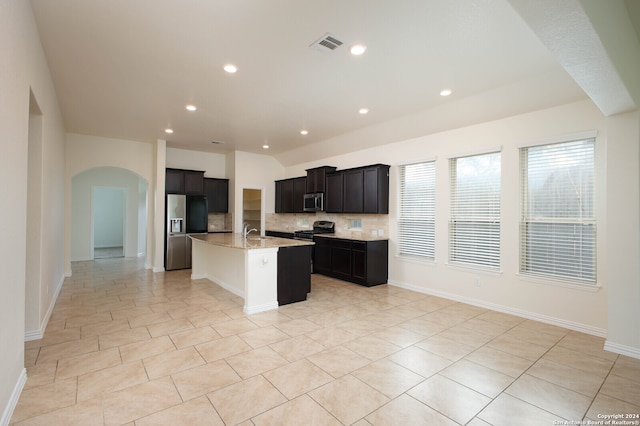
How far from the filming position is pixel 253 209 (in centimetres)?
930

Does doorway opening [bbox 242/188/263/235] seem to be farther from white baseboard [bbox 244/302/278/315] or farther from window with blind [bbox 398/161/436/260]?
white baseboard [bbox 244/302/278/315]

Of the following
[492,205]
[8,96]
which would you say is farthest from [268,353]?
[492,205]

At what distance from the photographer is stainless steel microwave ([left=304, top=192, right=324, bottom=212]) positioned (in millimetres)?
7098

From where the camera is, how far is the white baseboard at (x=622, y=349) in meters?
2.95

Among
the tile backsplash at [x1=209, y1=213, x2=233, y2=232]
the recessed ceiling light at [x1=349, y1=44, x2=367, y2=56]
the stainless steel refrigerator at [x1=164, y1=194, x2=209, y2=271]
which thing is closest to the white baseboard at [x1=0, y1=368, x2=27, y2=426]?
the recessed ceiling light at [x1=349, y1=44, x2=367, y2=56]

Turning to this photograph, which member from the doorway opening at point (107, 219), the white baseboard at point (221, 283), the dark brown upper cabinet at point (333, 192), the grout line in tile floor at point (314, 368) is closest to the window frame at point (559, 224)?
the grout line in tile floor at point (314, 368)

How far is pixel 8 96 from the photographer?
193cm

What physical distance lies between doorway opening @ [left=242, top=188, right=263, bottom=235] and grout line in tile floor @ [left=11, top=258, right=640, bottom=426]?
15.4ft

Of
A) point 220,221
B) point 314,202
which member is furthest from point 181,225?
point 314,202

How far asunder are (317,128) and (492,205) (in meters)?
3.21

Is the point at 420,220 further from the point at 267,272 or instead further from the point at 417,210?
the point at 267,272

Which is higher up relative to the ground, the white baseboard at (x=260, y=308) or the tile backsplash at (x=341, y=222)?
the tile backsplash at (x=341, y=222)

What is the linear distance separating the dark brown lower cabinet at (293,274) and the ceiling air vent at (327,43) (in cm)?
265

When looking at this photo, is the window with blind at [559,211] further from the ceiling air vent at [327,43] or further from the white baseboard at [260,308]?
the white baseboard at [260,308]
